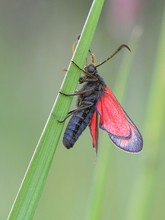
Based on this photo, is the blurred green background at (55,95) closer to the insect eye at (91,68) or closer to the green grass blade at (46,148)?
the insect eye at (91,68)

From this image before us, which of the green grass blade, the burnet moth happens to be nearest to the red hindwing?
the burnet moth

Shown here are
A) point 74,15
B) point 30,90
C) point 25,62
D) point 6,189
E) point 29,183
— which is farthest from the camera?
point 74,15

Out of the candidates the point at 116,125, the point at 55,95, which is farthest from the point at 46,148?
the point at 55,95

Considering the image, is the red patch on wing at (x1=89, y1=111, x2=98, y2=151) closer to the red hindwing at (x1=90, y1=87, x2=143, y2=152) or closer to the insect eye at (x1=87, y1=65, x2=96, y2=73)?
the red hindwing at (x1=90, y1=87, x2=143, y2=152)

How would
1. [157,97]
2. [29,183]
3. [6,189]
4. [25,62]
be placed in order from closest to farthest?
[29,183]
[157,97]
[6,189]
[25,62]

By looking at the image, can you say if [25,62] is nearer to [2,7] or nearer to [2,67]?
[2,67]

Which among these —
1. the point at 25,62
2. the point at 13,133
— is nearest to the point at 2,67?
the point at 25,62
